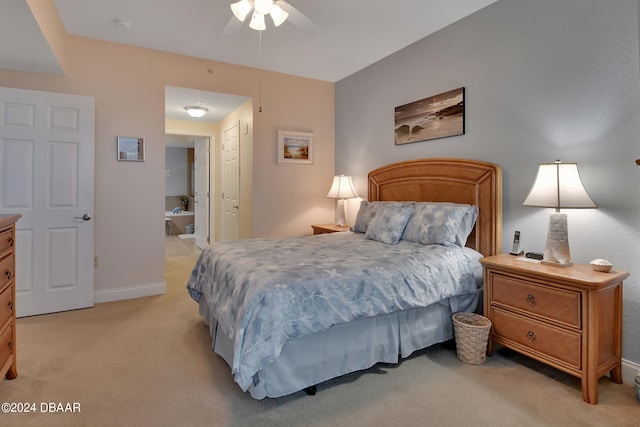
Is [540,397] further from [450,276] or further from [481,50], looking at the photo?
[481,50]

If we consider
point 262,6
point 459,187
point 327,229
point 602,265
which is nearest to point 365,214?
point 327,229

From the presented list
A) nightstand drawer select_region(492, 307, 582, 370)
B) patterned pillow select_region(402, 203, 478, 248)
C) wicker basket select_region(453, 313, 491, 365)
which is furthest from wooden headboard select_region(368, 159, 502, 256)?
wicker basket select_region(453, 313, 491, 365)

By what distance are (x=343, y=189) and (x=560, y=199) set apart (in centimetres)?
249

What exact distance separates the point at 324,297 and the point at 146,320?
6.62 feet

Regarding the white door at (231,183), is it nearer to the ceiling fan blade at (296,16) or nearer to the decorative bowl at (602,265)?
the ceiling fan blade at (296,16)

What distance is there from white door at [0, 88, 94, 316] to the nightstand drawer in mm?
3655

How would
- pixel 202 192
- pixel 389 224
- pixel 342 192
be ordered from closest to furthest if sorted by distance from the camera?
pixel 389 224 < pixel 342 192 < pixel 202 192

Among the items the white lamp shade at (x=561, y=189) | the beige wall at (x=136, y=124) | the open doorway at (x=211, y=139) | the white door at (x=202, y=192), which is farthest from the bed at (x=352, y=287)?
the white door at (x=202, y=192)

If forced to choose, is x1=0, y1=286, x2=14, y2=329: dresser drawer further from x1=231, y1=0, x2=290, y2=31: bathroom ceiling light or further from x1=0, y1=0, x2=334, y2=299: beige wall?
x1=231, y1=0, x2=290, y2=31: bathroom ceiling light

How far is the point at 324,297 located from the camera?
1.88m

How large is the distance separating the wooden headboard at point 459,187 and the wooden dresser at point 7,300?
10.3 ft

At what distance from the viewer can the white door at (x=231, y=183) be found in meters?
4.95

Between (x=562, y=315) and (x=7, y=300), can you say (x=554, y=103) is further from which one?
(x=7, y=300)

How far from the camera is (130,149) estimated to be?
363 centimetres
